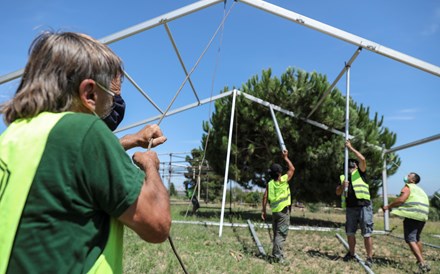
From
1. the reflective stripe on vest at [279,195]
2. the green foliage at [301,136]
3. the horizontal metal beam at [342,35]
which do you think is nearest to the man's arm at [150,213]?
the horizontal metal beam at [342,35]

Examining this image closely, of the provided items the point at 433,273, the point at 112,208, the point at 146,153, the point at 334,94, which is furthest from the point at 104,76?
the point at 334,94

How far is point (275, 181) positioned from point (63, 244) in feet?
19.8

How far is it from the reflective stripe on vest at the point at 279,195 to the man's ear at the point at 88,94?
18.7 feet

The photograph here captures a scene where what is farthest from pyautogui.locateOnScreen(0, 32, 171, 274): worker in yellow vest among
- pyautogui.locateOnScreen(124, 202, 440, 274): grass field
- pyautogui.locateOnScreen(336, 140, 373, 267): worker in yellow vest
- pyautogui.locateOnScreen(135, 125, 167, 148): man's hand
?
pyautogui.locateOnScreen(336, 140, 373, 267): worker in yellow vest

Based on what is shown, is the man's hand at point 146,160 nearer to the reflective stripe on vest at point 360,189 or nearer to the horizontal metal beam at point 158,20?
the horizontal metal beam at point 158,20

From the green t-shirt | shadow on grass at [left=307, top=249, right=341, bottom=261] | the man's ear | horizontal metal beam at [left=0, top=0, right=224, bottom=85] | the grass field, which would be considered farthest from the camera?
shadow on grass at [left=307, top=249, right=341, bottom=261]

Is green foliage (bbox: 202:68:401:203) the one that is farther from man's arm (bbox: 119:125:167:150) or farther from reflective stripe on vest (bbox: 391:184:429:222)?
man's arm (bbox: 119:125:167:150)

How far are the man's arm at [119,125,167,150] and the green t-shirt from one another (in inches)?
28.0

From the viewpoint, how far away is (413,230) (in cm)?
625

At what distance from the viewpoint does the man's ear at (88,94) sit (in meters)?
1.01

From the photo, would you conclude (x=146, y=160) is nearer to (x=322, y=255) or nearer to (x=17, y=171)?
(x=17, y=171)

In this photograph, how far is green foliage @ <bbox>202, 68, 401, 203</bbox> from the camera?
1145 centimetres

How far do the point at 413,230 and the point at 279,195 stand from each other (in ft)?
7.66

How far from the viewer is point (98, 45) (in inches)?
42.0
